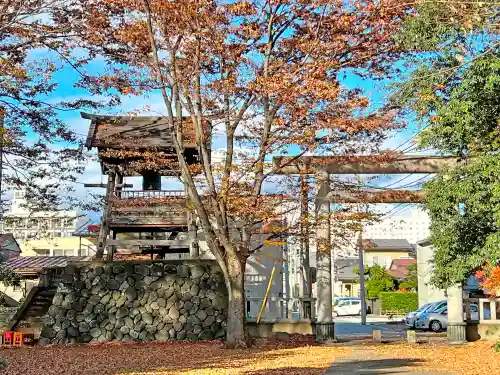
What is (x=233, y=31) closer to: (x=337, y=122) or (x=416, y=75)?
(x=337, y=122)

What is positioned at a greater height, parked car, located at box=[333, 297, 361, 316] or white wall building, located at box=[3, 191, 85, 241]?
white wall building, located at box=[3, 191, 85, 241]

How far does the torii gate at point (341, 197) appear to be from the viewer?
18.8 meters

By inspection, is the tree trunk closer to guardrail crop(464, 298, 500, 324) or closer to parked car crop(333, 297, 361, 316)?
guardrail crop(464, 298, 500, 324)

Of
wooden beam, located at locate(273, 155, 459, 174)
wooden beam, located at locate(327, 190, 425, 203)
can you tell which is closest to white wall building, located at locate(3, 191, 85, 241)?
wooden beam, located at locate(273, 155, 459, 174)

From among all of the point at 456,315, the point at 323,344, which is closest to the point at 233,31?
the point at 323,344

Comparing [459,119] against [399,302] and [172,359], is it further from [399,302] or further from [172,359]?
[399,302]

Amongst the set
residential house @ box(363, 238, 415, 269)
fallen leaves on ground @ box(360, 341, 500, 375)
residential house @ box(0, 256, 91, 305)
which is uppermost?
residential house @ box(363, 238, 415, 269)

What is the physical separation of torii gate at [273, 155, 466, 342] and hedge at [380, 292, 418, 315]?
993 inches

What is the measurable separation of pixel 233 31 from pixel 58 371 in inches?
353

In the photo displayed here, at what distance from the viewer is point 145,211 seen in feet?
68.6

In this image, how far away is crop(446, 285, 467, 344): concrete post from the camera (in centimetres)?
1912

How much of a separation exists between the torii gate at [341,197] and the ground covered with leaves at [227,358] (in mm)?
1006

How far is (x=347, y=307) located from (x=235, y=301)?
2938cm

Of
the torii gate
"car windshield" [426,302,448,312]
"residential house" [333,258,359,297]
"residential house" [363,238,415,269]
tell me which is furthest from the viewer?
"residential house" [363,238,415,269]
